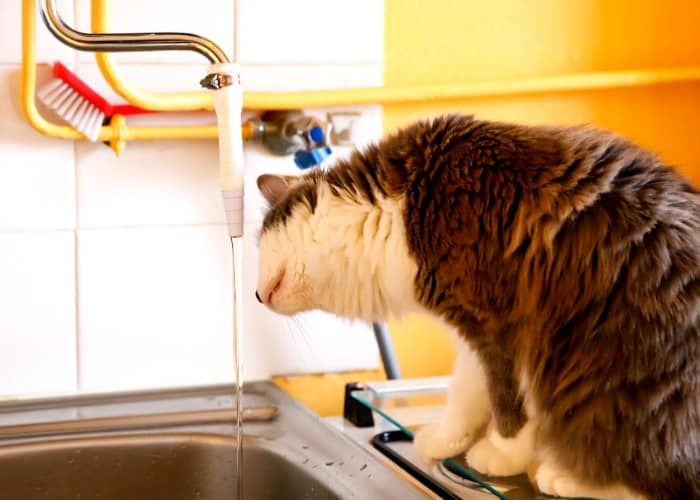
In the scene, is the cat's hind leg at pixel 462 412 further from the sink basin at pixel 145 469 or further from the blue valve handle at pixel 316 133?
the blue valve handle at pixel 316 133

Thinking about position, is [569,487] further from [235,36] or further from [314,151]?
[235,36]

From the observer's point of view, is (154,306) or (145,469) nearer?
(145,469)

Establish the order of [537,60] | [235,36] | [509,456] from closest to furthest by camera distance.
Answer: [509,456], [235,36], [537,60]

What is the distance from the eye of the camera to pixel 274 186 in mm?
1195

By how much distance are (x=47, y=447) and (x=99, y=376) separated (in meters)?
0.20

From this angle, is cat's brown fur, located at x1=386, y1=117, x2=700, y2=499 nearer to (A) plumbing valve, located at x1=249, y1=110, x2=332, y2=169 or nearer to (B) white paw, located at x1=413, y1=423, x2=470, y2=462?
(B) white paw, located at x1=413, y1=423, x2=470, y2=462

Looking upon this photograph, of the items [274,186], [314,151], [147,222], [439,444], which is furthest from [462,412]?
[147,222]

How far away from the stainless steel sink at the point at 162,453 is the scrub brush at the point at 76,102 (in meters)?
0.40

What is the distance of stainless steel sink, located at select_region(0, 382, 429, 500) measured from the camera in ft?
3.91

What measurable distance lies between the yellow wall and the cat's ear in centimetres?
37

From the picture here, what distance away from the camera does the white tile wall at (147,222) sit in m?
1.33

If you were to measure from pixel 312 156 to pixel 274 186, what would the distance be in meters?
0.19

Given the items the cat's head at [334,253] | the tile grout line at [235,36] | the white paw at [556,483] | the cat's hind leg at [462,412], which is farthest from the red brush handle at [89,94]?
the white paw at [556,483]

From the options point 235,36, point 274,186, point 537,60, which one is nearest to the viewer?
point 274,186
